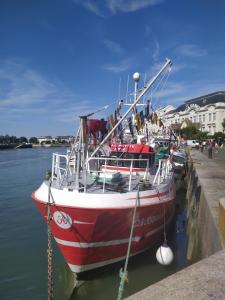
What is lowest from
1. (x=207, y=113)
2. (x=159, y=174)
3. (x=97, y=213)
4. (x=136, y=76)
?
(x=97, y=213)

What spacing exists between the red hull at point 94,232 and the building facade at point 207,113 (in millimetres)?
101657

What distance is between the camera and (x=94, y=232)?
9.02m

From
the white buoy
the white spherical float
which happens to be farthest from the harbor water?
the white spherical float

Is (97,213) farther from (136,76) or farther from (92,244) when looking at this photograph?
(136,76)

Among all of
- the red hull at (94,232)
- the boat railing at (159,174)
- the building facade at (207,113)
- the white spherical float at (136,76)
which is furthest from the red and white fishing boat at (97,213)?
the building facade at (207,113)

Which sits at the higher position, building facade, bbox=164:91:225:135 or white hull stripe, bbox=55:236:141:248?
building facade, bbox=164:91:225:135

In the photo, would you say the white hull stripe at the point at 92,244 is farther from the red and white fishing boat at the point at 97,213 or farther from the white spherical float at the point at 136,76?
the white spherical float at the point at 136,76

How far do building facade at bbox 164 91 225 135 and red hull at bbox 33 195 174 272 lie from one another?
334 ft

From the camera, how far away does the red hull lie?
886cm

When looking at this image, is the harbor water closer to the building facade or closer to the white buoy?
the white buoy

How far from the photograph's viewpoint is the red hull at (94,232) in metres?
8.86

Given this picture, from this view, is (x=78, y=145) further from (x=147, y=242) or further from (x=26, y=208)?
(x=26, y=208)

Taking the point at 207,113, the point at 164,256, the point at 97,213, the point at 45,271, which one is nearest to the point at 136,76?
the point at 97,213

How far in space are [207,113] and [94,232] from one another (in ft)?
387
